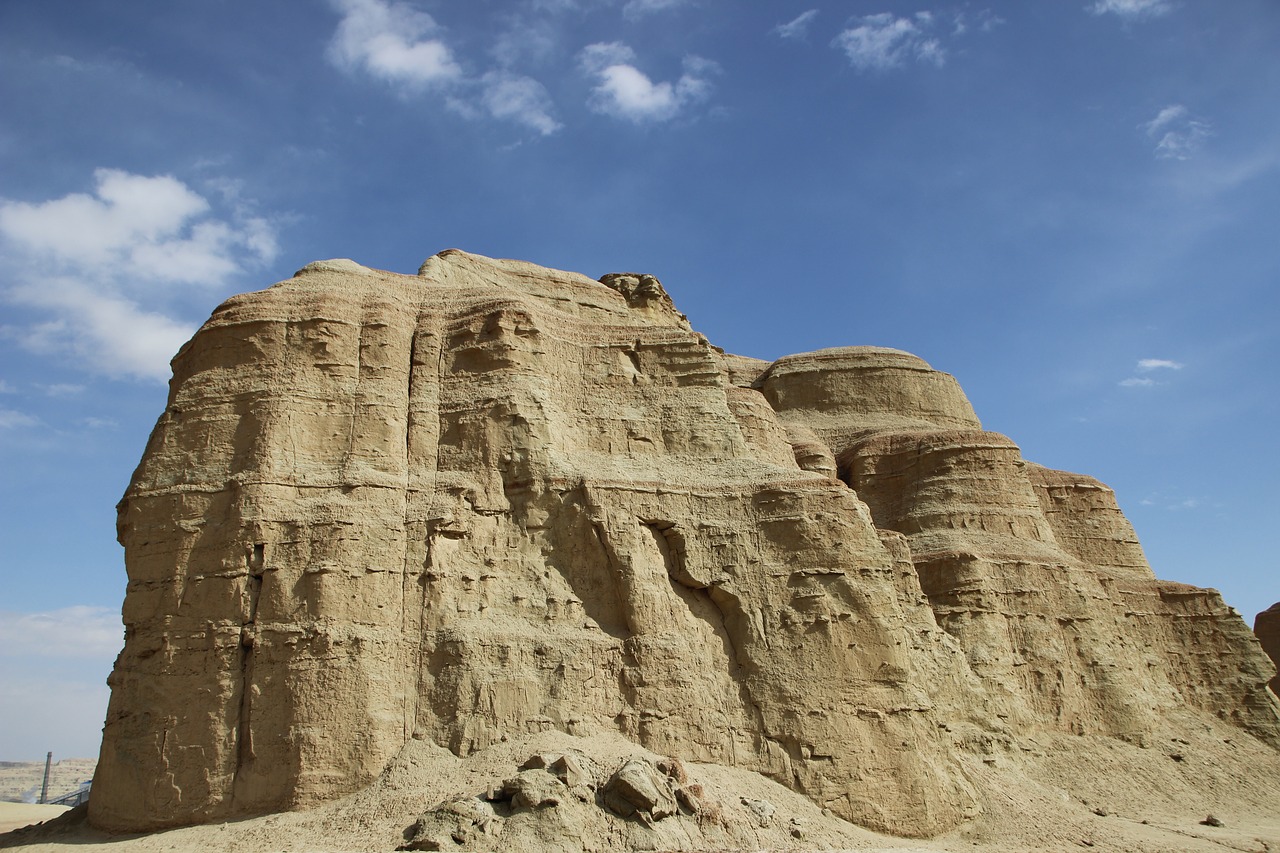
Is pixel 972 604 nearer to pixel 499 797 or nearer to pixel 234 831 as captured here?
pixel 499 797

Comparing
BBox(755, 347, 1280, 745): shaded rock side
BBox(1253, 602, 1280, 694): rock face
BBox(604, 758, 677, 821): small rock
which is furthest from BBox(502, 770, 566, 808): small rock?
BBox(1253, 602, 1280, 694): rock face

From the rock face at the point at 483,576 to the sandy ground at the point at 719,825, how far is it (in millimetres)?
472

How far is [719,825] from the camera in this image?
1909cm

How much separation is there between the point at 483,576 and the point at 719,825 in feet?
23.7

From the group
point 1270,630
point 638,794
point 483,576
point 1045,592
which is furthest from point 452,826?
point 1270,630

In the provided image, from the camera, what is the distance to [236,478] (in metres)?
22.2

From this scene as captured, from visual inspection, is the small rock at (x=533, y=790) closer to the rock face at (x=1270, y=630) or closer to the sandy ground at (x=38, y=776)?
the rock face at (x=1270, y=630)

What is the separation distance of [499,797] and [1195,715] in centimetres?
2813

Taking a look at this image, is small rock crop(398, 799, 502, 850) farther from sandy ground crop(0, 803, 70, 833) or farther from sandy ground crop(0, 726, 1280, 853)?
sandy ground crop(0, 803, 70, 833)

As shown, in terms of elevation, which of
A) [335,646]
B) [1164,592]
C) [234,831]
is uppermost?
[1164,592]

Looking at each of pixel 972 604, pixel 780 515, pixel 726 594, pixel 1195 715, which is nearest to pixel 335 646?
pixel 726 594

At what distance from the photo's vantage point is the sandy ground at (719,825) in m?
18.2

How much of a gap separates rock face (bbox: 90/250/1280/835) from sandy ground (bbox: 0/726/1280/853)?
472 mm

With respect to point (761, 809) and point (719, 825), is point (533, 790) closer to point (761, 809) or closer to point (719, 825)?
point (719, 825)
